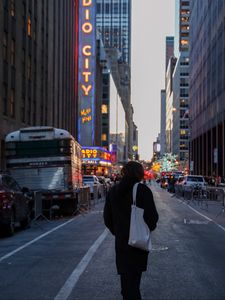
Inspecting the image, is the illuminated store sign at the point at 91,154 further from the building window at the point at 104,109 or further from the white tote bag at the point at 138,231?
the white tote bag at the point at 138,231

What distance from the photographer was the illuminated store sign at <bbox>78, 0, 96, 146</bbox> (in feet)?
271

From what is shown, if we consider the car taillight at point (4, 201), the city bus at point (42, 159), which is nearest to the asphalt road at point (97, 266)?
the car taillight at point (4, 201)

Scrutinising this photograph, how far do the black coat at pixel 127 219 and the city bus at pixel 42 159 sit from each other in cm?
1750

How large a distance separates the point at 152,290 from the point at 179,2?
626ft

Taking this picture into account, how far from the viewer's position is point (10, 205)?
1527 cm

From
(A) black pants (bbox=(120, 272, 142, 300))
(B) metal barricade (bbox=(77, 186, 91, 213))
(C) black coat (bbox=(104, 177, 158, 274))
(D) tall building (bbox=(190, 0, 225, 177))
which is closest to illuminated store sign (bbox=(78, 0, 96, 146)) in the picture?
(D) tall building (bbox=(190, 0, 225, 177))

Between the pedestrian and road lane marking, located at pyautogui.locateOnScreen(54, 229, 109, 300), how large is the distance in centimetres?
229

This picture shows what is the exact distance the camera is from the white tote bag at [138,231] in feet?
16.7

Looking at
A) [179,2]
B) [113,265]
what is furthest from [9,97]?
[179,2]

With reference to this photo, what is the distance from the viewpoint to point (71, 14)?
7756 centimetres

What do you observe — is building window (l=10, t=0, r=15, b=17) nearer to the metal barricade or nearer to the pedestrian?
the metal barricade

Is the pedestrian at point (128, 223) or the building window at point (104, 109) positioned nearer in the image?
the pedestrian at point (128, 223)

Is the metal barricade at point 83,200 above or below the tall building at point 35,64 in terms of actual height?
below

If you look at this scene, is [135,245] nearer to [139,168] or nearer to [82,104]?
[139,168]
